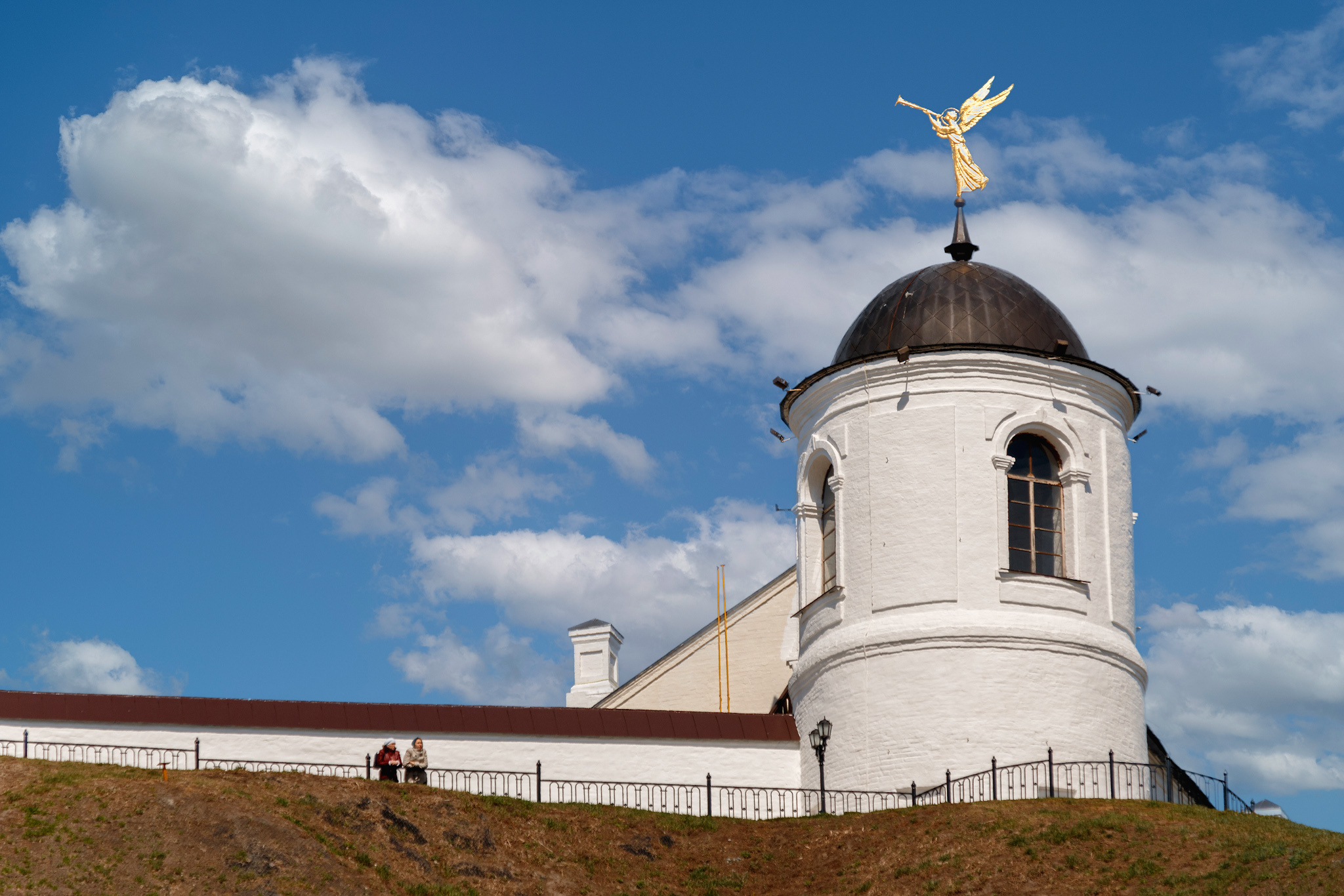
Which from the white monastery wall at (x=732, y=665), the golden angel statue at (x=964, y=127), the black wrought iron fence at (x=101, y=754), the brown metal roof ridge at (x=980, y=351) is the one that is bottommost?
the black wrought iron fence at (x=101, y=754)

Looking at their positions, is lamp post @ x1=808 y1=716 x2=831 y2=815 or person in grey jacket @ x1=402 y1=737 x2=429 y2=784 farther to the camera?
lamp post @ x1=808 y1=716 x2=831 y2=815

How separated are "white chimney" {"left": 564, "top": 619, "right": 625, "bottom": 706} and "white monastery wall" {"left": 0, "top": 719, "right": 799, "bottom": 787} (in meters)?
12.1

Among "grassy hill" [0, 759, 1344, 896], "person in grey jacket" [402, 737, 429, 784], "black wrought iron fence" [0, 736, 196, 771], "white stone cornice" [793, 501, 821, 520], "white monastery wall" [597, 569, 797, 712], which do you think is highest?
"white stone cornice" [793, 501, 821, 520]

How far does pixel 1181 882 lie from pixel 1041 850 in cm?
206

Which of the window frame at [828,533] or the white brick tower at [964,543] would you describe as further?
the window frame at [828,533]

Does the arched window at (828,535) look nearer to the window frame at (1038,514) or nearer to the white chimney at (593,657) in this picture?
the window frame at (1038,514)

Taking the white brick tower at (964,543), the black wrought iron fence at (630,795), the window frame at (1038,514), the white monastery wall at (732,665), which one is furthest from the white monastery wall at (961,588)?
the white monastery wall at (732,665)

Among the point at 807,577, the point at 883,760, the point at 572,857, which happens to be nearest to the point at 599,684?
the point at 807,577

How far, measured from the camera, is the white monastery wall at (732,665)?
37.8 metres

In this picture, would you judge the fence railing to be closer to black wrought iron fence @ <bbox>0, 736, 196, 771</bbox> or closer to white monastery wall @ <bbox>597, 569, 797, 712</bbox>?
black wrought iron fence @ <bbox>0, 736, 196, 771</bbox>

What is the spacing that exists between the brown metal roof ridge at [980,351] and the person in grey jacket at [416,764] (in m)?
9.94

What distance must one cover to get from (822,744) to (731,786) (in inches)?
66.1

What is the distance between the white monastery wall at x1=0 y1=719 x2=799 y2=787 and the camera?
28.4 m

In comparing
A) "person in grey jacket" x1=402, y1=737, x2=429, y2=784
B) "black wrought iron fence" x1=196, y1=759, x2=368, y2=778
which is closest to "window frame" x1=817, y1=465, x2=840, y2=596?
"person in grey jacket" x1=402, y1=737, x2=429, y2=784
